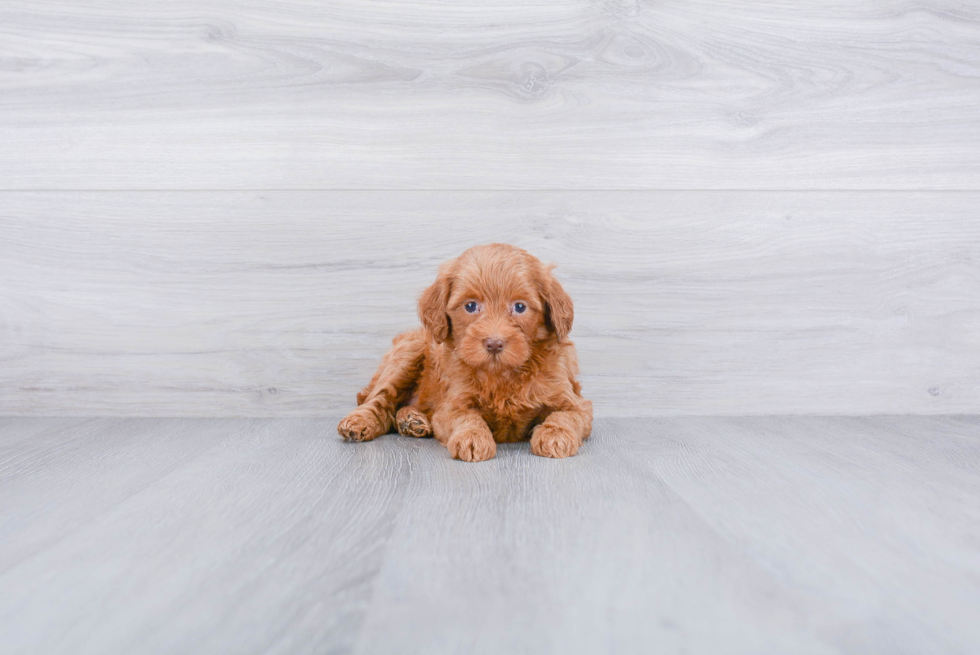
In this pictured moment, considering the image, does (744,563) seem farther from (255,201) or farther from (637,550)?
(255,201)

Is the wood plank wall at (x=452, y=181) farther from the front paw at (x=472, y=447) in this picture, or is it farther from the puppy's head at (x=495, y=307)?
the front paw at (x=472, y=447)

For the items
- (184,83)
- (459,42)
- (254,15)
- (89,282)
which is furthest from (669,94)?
(89,282)

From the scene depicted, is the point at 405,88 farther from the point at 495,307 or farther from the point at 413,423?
the point at 413,423

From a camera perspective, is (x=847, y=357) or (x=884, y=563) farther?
(x=847, y=357)

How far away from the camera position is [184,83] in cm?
216

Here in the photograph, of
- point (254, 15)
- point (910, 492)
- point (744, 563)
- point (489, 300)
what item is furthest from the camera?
point (254, 15)

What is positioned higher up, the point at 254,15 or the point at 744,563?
the point at 254,15

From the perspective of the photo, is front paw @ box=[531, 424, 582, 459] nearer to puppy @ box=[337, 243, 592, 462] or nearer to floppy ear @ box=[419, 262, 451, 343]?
puppy @ box=[337, 243, 592, 462]

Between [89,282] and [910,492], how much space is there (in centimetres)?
245

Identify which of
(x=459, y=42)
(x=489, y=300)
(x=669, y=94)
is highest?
(x=459, y=42)

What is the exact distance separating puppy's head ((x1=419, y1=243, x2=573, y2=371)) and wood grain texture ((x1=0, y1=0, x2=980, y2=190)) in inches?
23.4

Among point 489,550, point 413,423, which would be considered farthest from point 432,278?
point 489,550

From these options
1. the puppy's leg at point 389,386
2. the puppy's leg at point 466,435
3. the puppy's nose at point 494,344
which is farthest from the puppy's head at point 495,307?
the puppy's leg at point 389,386

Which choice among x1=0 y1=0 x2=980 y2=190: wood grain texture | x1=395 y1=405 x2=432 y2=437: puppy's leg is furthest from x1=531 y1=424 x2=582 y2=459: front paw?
x1=0 y1=0 x2=980 y2=190: wood grain texture
